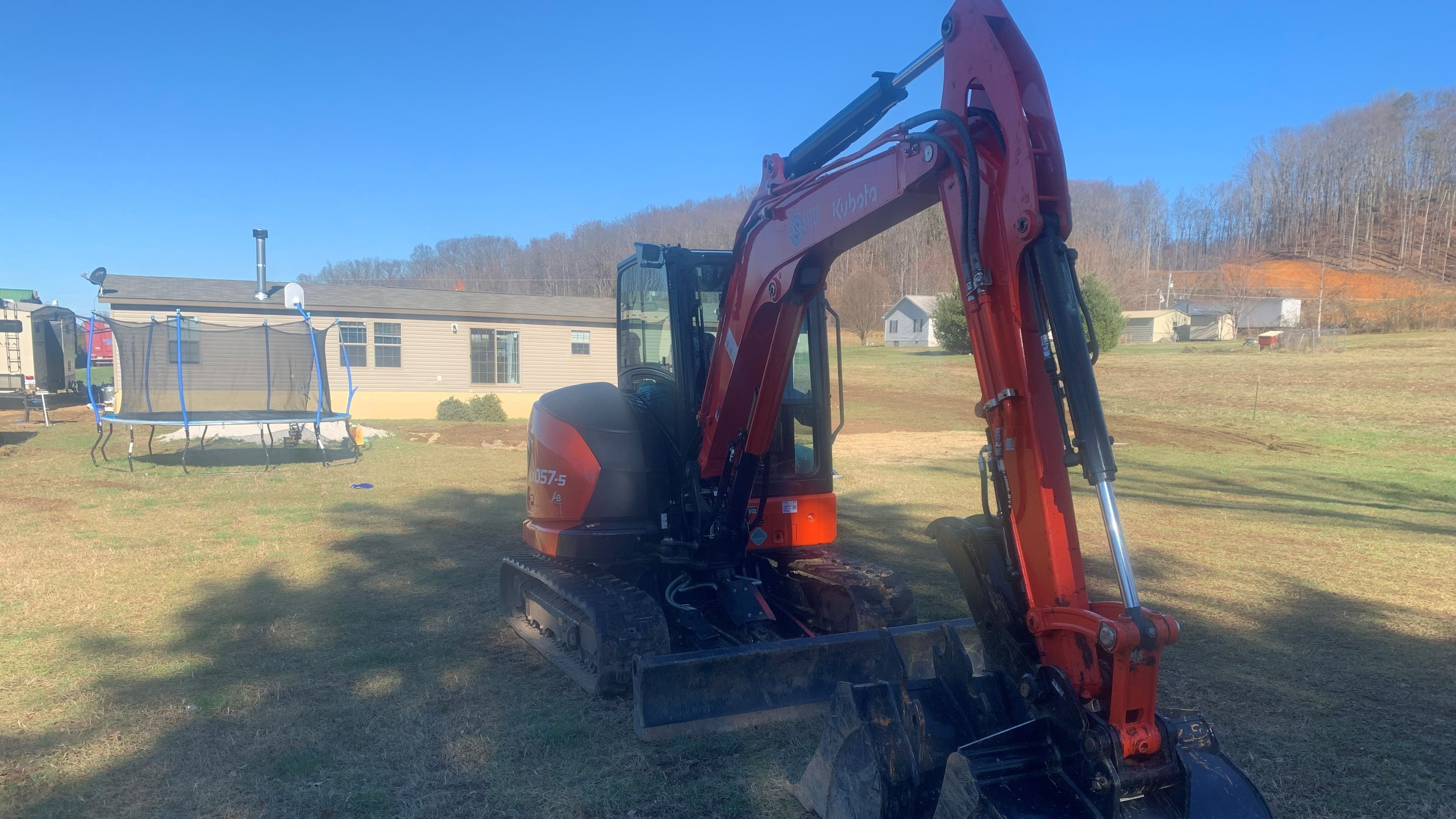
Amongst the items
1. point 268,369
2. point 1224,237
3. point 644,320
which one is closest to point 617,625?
point 644,320

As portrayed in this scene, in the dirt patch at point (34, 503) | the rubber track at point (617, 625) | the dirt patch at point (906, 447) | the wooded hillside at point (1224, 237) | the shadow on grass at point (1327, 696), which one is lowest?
the dirt patch at point (906, 447)

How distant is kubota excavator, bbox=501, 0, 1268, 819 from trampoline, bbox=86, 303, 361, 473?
388 inches

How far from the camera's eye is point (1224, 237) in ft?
296

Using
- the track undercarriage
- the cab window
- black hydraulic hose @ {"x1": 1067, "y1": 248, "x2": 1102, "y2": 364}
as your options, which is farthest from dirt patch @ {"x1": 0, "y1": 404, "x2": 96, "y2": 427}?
black hydraulic hose @ {"x1": 1067, "y1": 248, "x2": 1102, "y2": 364}

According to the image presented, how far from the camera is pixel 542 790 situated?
3.91m

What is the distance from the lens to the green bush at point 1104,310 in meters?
31.3

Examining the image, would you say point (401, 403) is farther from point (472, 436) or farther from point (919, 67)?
point (919, 67)

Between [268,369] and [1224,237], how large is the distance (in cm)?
9585

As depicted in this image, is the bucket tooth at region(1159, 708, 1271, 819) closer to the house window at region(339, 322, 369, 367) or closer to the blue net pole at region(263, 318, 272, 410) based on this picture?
the blue net pole at region(263, 318, 272, 410)

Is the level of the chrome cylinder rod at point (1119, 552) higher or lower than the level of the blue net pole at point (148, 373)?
lower

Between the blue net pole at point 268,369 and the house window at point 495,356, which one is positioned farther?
the house window at point 495,356

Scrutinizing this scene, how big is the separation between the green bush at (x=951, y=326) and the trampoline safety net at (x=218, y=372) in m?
25.1

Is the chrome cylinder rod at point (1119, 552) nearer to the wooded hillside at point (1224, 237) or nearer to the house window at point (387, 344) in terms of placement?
the house window at point (387, 344)

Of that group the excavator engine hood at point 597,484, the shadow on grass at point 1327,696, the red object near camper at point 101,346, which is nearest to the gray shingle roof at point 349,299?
the red object near camper at point 101,346
